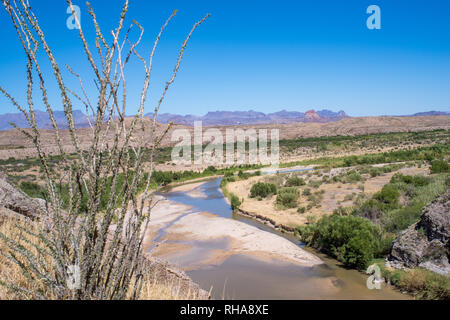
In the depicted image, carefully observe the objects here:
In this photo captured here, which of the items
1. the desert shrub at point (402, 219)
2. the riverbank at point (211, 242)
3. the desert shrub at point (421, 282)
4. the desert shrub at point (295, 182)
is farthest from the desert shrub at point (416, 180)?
the desert shrub at point (421, 282)

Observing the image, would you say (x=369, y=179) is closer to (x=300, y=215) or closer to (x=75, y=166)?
(x=300, y=215)

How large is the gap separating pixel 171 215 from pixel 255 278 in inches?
406

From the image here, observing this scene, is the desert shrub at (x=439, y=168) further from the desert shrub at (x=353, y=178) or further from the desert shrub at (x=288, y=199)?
the desert shrub at (x=288, y=199)

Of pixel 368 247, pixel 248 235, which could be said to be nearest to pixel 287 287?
pixel 368 247

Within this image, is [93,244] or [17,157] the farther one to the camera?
[17,157]

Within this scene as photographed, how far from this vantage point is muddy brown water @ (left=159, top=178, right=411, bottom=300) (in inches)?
382

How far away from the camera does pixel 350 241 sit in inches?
465

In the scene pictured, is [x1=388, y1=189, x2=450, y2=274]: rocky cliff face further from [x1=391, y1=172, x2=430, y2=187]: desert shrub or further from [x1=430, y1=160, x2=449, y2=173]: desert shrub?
[x1=430, y1=160, x2=449, y2=173]: desert shrub

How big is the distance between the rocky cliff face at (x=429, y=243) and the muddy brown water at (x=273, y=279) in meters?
1.32

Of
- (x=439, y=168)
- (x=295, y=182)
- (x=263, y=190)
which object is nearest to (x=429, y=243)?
(x=439, y=168)

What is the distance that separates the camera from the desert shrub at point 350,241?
37.6 ft

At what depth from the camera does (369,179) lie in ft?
80.9

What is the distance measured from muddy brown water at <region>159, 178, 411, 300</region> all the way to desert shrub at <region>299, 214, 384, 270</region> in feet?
1.24
